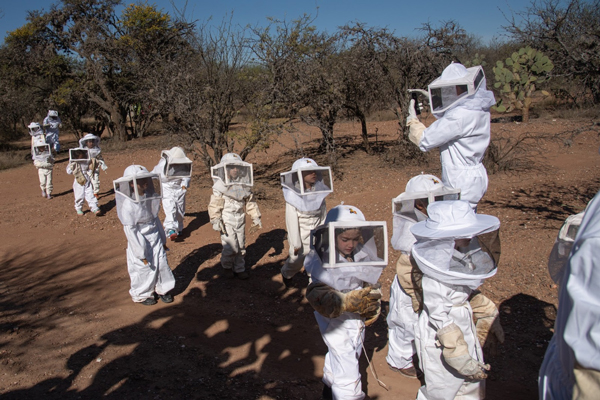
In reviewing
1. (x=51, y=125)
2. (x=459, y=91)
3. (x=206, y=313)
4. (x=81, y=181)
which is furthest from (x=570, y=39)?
(x=51, y=125)

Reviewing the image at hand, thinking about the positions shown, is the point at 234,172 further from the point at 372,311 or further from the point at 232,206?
the point at 372,311

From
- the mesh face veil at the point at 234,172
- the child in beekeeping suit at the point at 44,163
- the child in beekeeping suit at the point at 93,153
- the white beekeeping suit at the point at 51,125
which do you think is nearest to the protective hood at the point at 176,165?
the mesh face veil at the point at 234,172

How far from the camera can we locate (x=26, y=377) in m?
4.77

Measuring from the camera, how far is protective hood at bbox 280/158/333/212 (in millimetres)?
5988

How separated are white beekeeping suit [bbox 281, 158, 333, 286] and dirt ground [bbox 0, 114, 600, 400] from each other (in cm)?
95

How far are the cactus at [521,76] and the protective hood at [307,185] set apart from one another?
55.7 feet

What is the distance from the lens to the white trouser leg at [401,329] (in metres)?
4.29

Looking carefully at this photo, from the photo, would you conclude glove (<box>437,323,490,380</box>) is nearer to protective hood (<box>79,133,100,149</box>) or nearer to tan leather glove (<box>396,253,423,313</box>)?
tan leather glove (<box>396,253,423,313</box>)

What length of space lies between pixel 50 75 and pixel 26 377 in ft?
73.1

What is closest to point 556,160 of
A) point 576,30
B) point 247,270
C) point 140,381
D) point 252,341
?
point 576,30

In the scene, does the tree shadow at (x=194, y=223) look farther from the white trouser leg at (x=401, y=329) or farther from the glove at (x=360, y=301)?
the glove at (x=360, y=301)

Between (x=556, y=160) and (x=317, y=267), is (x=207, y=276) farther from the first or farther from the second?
(x=556, y=160)

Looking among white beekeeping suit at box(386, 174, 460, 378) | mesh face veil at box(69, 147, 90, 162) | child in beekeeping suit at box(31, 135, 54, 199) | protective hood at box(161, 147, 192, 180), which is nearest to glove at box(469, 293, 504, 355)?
white beekeeping suit at box(386, 174, 460, 378)

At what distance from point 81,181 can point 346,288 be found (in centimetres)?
969
